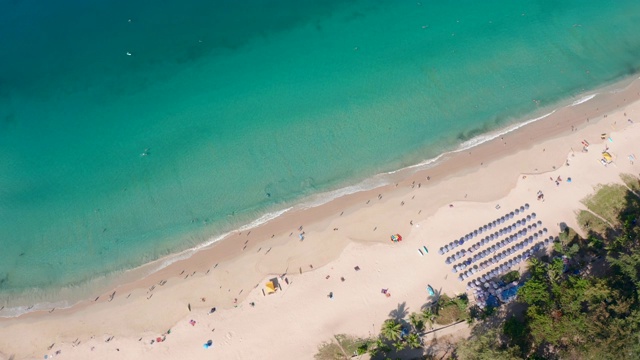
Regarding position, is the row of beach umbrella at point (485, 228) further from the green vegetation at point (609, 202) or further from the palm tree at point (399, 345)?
the palm tree at point (399, 345)

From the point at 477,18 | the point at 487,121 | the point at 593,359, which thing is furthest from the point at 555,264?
the point at 477,18

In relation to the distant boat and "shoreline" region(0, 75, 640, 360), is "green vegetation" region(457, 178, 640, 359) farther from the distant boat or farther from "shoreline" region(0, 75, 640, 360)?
the distant boat

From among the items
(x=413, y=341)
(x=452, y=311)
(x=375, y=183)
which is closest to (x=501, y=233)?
(x=452, y=311)

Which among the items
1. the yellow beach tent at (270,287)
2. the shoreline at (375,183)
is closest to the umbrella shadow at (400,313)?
the yellow beach tent at (270,287)

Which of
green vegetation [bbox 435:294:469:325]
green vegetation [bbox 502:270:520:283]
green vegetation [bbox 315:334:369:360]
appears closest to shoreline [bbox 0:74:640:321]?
green vegetation [bbox 502:270:520:283]

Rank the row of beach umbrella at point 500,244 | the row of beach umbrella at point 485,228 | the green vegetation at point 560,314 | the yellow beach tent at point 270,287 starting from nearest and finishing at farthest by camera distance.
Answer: the green vegetation at point 560,314 < the yellow beach tent at point 270,287 < the row of beach umbrella at point 500,244 < the row of beach umbrella at point 485,228

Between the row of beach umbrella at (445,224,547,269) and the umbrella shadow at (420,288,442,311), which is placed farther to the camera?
the row of beach umbrella at (445,224,547,269)


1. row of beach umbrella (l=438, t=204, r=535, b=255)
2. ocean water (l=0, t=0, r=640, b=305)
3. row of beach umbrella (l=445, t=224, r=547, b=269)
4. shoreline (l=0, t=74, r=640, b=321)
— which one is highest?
ocean water (l=0, t=0, r=640, b=305)
